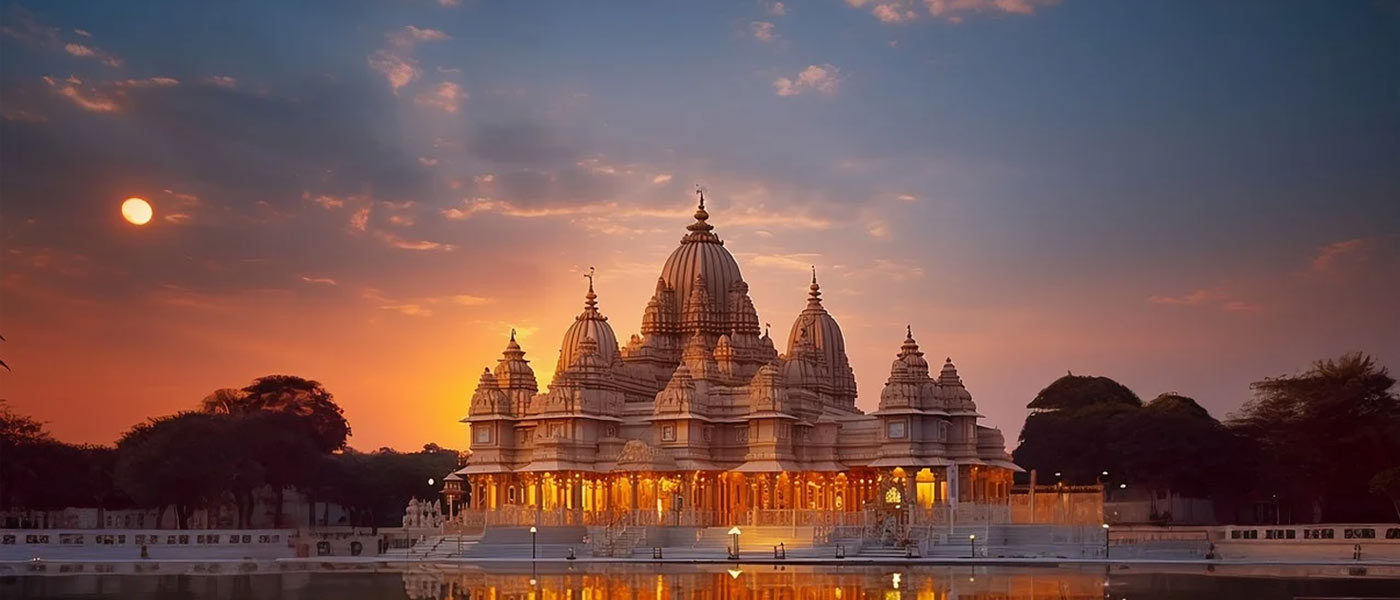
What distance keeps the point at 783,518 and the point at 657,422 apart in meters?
9.45

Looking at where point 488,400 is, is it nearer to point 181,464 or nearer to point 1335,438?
point 181,464

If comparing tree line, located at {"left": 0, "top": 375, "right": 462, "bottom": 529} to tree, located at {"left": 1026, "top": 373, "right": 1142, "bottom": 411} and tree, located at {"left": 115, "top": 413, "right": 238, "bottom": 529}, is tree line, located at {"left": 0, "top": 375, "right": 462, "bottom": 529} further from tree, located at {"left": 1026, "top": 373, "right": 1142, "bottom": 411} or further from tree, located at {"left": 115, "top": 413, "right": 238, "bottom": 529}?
tree, located at {"left": 1026, "top": 373, "right": 1142, "bottom": 411}

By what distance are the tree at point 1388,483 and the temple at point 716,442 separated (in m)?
14.9

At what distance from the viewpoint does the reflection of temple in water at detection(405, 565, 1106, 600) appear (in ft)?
127

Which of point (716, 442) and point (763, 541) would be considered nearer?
point (763, 541)

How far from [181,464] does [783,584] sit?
3866cm

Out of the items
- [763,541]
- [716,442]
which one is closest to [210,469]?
[716,442]

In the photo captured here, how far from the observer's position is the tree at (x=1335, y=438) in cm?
6962

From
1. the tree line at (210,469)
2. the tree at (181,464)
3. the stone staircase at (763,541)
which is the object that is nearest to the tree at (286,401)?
the tree line at (210,469)

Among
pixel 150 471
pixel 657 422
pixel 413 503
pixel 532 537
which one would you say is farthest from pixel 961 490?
pixel 150 471

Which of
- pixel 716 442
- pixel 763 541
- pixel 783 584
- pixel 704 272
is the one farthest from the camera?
pixel 704 272

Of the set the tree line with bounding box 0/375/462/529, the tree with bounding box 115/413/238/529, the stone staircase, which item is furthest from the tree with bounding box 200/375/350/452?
the stone staircase

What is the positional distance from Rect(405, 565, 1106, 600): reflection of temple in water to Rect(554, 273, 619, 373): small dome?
79.6 ft

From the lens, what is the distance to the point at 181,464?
72125mm
